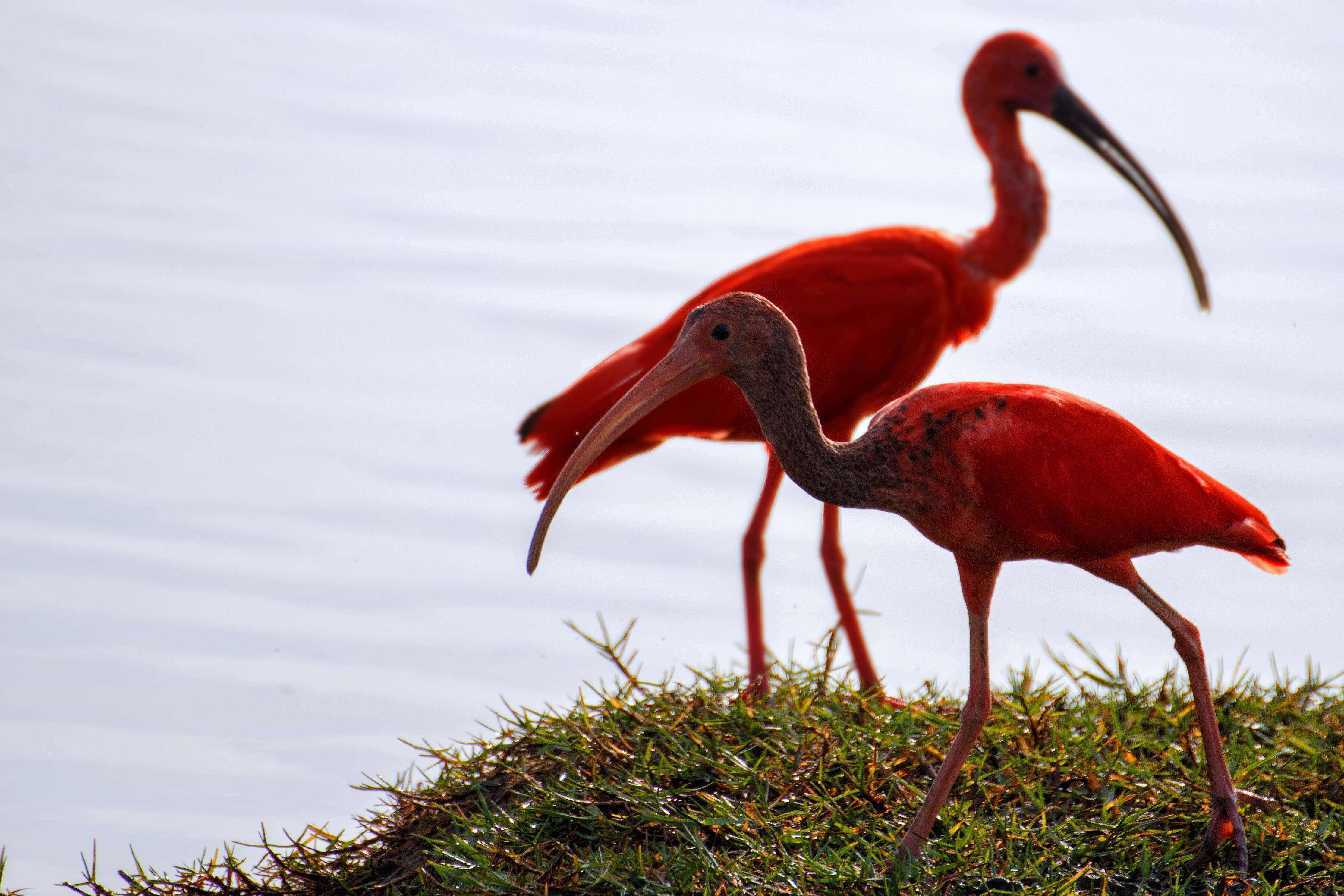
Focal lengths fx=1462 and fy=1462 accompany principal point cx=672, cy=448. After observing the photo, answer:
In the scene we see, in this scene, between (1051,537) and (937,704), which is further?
(937,704)

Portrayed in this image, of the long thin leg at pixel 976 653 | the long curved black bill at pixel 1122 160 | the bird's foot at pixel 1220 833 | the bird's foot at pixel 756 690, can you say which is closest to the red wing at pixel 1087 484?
the long thin leg at pixel 976 653

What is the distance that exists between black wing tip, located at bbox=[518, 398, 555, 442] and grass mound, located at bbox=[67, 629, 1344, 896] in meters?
0.85

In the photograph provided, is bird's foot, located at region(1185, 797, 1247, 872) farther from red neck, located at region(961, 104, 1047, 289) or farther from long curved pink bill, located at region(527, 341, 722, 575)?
red neck, located at region(961, 104, 1047, 289)

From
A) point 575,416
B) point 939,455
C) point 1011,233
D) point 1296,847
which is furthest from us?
point 1011,233

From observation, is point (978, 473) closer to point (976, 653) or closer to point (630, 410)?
point (976, 653)

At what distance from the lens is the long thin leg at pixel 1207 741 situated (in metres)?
3.12

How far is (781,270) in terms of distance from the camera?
4410mm

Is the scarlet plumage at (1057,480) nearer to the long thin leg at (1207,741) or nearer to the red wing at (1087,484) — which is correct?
the red wing at (1087,484)

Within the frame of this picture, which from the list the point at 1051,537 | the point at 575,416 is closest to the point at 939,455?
the point at 1051,537

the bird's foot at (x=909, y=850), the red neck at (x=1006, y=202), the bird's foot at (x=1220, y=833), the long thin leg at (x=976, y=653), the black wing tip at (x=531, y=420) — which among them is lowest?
the bird's foot at (x=1220, y=833)

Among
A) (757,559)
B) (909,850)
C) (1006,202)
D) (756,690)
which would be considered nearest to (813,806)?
(909,850)

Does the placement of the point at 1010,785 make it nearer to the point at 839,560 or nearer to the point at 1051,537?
the point at 1051,537

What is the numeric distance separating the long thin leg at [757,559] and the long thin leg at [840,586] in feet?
0.65

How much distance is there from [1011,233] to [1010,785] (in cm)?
204
